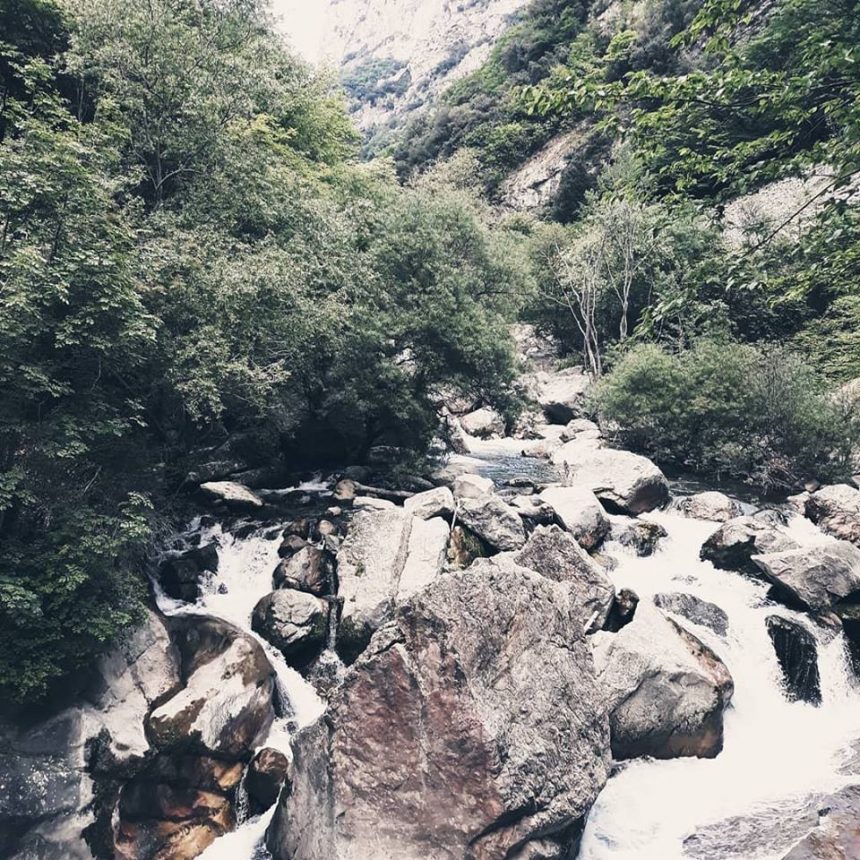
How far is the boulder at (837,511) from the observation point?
1562 centimetres

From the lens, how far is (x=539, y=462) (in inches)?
980

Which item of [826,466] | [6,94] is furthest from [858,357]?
[6,94]

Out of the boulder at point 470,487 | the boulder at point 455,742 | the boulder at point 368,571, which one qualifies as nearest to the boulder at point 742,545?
the boulder at point 470,487

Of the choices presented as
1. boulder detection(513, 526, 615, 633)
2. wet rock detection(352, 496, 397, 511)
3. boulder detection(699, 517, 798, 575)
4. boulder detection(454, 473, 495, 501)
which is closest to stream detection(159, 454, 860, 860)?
boulder detection(699, 517, 798, 575)

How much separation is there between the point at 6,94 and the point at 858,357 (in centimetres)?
2897

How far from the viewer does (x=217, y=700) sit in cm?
941

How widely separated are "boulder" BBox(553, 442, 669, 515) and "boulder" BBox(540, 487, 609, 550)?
2036 millimetres

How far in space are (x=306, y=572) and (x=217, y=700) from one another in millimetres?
3487

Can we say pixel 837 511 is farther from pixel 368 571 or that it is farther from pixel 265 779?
pixel 265 779

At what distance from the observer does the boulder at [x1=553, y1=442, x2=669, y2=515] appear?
1708 cm

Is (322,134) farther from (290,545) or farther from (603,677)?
(603,677)

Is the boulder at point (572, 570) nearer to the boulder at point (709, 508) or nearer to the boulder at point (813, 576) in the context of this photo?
the boulder at point (813, 576)

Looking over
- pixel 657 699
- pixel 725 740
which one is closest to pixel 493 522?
pixel 657 699

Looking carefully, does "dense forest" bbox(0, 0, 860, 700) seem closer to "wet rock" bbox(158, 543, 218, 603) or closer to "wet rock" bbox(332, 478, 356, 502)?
"wet rock" bbox(158, 543, 218, 603)
